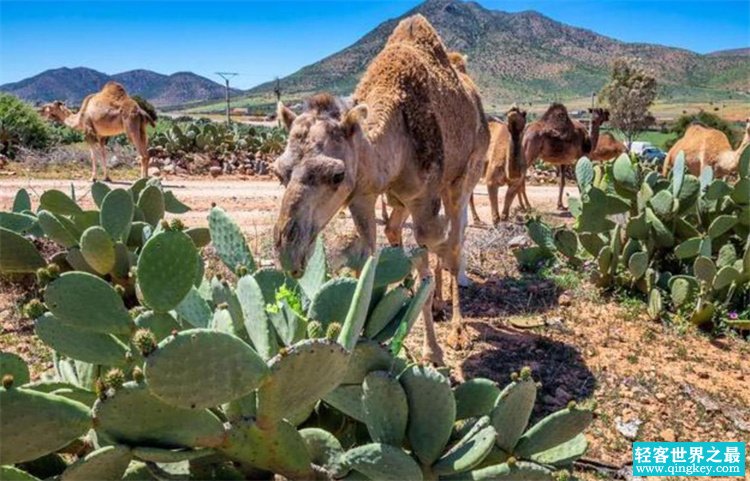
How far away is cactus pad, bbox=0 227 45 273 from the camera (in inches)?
157

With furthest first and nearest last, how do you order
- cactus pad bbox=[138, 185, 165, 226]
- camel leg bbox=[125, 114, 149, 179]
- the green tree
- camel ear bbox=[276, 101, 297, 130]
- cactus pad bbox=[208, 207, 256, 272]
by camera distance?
the green tree
camel leg bbox=[125, 114, 149, 179]
cactus pad bbox=[138, 185, 165, 226]
camel ear bbox=[276, 101, 297, 130]
cactus pad bbox=[208, 207, 256, 272]

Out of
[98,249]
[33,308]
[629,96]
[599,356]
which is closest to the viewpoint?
[33,308]

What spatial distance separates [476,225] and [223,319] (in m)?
8.27

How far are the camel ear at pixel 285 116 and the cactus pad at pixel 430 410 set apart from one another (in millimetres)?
1830

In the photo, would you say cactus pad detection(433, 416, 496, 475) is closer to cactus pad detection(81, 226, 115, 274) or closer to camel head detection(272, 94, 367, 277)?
camel head detection(272, 94, 367, 277)

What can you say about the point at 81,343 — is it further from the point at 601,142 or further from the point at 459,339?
the point at 601,142

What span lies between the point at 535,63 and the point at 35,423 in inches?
5589

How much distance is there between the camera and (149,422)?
1701 mm

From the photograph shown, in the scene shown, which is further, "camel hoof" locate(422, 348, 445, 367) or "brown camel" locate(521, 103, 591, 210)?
"brown camel" locate(521, 103, 591, 210)

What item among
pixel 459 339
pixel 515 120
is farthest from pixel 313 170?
pixel 515 120

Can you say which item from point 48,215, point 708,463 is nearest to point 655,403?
point 708,463

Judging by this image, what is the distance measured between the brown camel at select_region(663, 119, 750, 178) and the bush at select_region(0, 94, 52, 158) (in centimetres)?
1583

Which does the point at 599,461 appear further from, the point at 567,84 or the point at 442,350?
the point at 567,84

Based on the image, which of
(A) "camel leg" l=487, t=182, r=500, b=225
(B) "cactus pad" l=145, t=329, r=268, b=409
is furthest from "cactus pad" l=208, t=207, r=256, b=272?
(A) "camel leg" l=487, t=182, r=500, b=225
